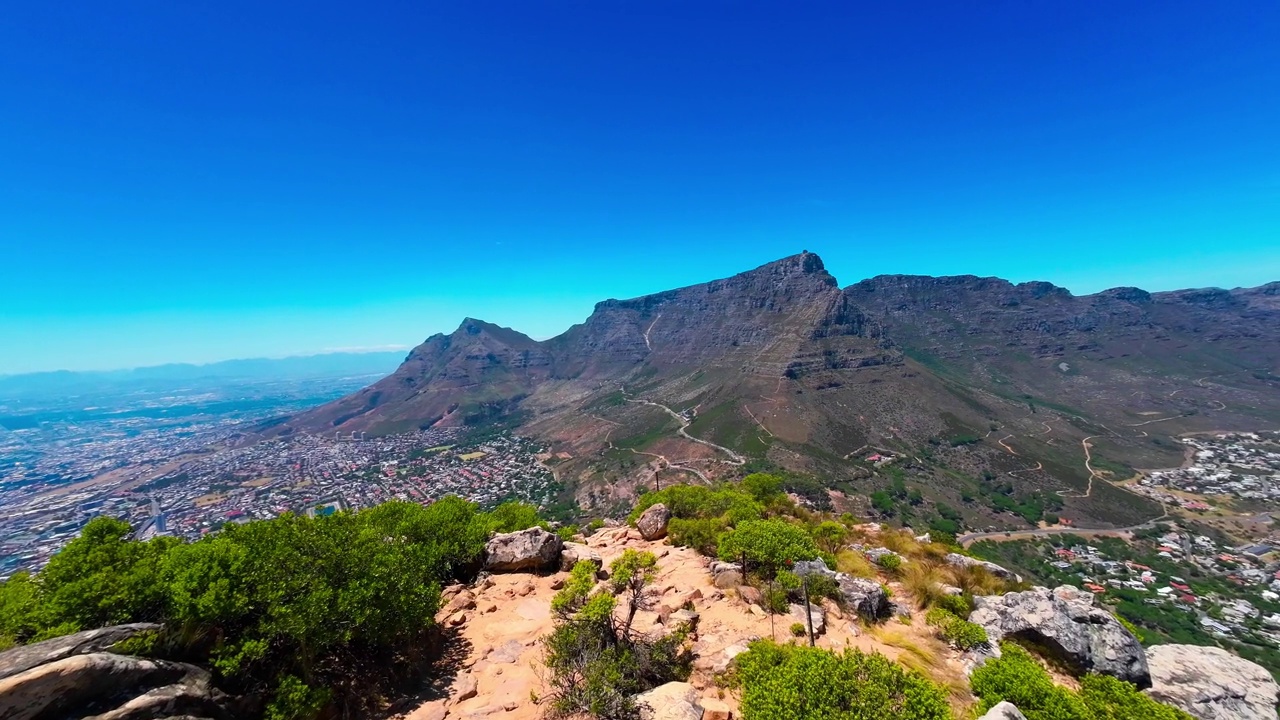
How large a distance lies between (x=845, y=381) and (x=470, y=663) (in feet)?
555

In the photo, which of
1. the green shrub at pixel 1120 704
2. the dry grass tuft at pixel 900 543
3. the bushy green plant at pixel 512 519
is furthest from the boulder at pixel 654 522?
the green shrub at pixel 1120 704

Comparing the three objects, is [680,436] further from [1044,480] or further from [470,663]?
[470,663]

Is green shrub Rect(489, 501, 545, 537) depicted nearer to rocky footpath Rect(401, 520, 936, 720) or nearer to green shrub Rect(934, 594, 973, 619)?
rocky footpath Rect(401, 520, 936, 720)

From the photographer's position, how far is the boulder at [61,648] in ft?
29.3

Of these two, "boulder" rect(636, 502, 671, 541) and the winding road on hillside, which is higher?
"boulder" rect(636, 502, 671, 541)

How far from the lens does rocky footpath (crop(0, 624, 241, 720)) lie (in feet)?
28.3

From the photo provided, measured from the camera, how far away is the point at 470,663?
56.3 ft

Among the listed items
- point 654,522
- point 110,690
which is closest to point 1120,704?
point 654,522

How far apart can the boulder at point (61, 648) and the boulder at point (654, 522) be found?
84.0 feet

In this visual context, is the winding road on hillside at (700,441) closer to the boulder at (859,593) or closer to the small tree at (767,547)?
the small tree at (767,547)

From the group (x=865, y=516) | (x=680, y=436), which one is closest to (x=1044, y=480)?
(x=865, y=516)

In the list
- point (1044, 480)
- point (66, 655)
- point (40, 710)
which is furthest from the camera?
point (1044, 480)

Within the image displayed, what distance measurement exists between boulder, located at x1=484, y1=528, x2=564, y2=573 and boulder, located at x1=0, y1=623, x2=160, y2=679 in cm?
1534

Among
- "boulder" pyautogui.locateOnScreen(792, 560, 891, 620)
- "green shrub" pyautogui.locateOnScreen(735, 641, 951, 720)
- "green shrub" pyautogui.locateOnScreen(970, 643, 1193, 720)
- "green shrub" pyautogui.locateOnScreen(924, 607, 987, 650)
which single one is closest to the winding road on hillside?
"boulder" pyautogui.locateOnScreen(792, 560, 891, 620)
